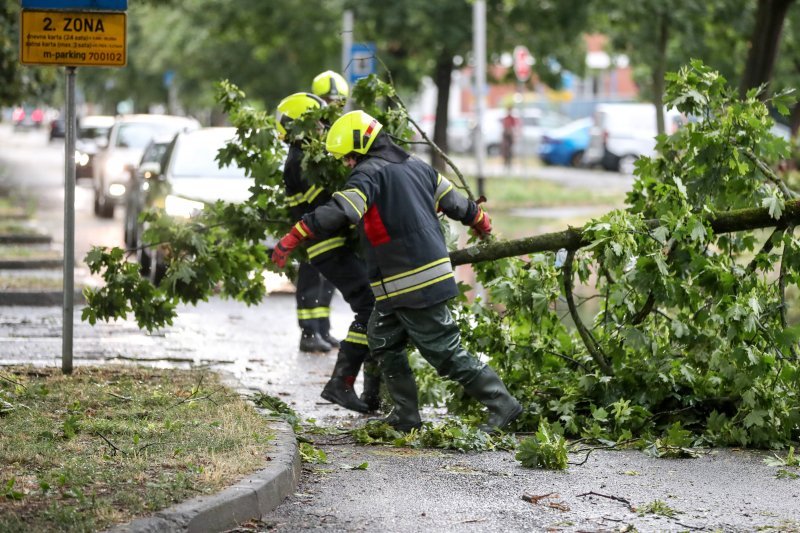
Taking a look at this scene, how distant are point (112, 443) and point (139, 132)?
744 inches

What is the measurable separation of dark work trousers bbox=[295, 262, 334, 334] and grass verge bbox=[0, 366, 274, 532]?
2041 millimetres

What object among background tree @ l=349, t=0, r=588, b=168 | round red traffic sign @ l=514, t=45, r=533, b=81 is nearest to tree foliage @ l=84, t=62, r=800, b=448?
background tree @ l=349, t=0, r=588, b=168

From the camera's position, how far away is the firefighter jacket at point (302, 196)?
8.79 metres

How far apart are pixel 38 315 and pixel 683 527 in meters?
7.93

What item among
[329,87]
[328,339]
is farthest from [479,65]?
[329,87]

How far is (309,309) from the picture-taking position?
10609 mm

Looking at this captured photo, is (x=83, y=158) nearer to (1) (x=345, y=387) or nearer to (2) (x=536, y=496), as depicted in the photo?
(1) (x=345, y=387)

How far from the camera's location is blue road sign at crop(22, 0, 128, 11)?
27.1 feet

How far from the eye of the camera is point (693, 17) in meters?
24.5

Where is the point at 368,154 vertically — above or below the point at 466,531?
above

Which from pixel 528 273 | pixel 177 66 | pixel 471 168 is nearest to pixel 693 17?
pixel 471 168

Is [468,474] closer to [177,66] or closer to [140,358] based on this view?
[140,358]

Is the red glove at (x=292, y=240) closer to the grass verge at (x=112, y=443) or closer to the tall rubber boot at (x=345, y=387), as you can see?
the grass verge at (x=112, y=443)

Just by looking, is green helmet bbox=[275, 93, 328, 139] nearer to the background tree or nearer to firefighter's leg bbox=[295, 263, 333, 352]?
firefighter's leg bbox=[295, 263, 333, 352]
